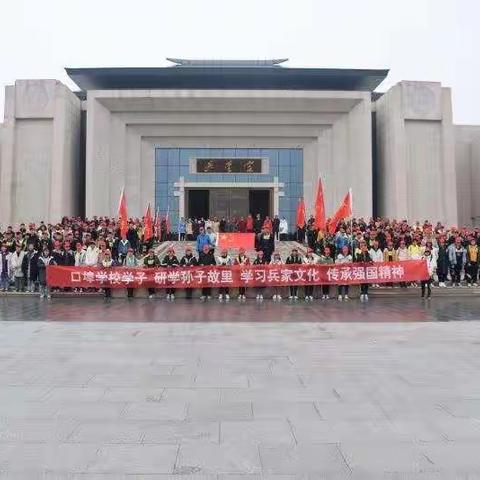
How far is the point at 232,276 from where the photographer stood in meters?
14.9

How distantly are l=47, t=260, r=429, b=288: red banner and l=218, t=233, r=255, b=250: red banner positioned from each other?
336 inches

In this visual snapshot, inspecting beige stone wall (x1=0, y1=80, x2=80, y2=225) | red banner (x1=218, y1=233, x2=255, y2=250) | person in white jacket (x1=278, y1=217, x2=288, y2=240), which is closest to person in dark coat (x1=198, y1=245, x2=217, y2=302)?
red banner (x1=218, y1=233, x2=255, y2=250)

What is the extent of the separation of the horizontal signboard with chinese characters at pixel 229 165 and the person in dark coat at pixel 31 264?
16451 mm

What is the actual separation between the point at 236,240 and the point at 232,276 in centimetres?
901

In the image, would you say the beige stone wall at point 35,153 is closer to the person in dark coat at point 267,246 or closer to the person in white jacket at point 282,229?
the person in white jacket at point 282,229
